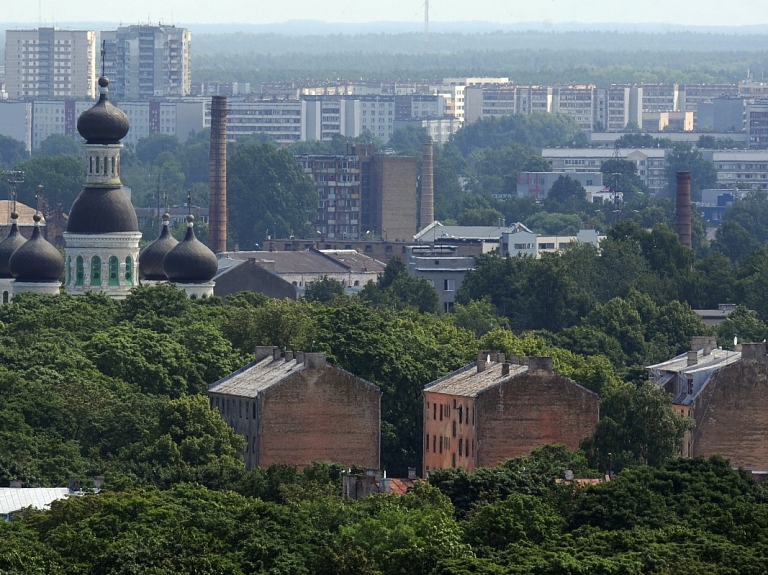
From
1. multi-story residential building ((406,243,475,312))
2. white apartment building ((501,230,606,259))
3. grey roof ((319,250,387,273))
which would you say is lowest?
grey roof ((319,250,387,273))

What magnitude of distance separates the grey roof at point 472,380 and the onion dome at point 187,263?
78.2ft

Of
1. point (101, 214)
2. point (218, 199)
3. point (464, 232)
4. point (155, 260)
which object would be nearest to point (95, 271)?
point (101, 214)

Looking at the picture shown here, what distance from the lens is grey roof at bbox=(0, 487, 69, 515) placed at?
234ft

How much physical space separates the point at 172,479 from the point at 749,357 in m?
20.0

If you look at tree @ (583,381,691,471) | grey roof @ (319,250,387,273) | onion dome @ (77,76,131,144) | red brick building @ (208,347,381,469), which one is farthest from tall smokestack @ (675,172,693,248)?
tree @ (583,381,691,471)

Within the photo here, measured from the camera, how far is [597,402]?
86.1m

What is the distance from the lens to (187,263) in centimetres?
11425

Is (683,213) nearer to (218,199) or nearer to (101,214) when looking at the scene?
(218,199)

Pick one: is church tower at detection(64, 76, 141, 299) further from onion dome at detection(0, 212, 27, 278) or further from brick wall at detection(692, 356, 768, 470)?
brick wall at detection(692, 356, 768, 470)

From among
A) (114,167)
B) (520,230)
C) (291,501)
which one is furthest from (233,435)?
(520,230)

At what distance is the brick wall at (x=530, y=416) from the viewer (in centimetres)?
8531

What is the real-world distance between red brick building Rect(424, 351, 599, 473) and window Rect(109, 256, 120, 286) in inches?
1104

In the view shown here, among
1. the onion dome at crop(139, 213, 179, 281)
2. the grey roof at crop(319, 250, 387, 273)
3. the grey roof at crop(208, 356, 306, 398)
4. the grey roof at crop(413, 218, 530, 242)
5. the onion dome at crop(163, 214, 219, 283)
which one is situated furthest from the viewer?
the grey roof at crop(413, 218, 530, 242)

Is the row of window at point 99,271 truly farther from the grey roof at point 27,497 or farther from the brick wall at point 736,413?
the grey roof at point 27,497
